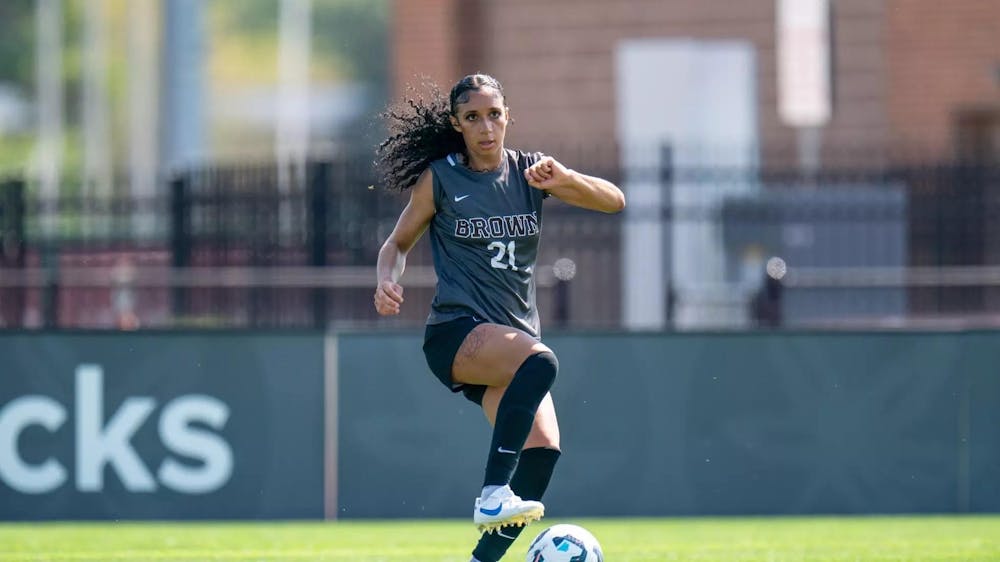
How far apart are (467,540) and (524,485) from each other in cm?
330

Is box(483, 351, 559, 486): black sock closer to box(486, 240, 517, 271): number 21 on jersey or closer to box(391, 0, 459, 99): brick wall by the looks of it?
A: box(486, 240, 517, 271): number 21 on jersey

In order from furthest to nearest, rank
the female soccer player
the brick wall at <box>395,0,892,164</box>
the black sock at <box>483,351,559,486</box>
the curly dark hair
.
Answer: the brick wall at <box>395,0,892,164</box> → the curly dark hair → the female soccer player → the black sock at <box>483,351,559,486</box>

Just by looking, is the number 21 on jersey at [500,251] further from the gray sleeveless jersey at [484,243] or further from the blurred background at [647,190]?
the blurred background at [647,190]

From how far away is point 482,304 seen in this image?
23.9ft

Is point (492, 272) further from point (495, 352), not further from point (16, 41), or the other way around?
point (16, 41)

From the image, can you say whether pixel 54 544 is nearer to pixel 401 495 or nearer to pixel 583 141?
pixel 401 495

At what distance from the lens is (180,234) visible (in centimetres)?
1590

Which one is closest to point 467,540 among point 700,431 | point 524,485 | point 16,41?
point 700,431

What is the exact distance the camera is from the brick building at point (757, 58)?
20.7m

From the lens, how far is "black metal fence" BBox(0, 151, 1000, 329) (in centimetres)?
1554

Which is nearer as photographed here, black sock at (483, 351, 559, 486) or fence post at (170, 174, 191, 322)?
black sock at (483, 351, 559, 486)

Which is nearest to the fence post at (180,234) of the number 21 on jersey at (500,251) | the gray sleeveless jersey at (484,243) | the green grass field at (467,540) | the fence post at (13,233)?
the fence post at (13,233)

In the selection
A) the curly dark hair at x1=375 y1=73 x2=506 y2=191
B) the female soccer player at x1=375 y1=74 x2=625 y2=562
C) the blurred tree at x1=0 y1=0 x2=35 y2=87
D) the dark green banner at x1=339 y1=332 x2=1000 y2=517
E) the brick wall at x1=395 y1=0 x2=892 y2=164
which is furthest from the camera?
the blurred tree at x1=0 y1=0 x2=35 y2=87

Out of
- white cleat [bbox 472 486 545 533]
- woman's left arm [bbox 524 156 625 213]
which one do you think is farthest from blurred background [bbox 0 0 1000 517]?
white cleat [bbox 472 486 545 533]
